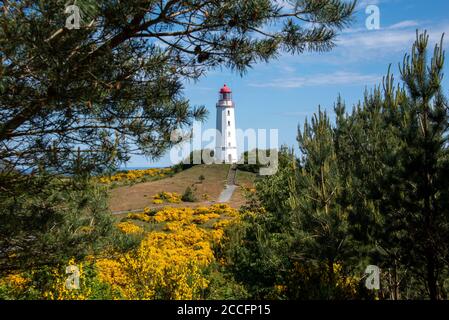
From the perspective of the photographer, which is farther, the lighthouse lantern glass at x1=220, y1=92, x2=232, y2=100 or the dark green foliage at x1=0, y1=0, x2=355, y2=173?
the lighthouse lantern glass at x1=220, y1=92, x2=232, y2=100

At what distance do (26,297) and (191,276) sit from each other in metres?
3.61

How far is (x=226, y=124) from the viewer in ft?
182

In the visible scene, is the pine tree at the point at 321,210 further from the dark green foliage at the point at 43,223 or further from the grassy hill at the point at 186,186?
the grassy hill at the point at 186,186

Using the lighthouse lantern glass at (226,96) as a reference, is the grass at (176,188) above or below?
below

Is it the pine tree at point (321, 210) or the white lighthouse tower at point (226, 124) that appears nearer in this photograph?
the pine tree at point (321, 210)

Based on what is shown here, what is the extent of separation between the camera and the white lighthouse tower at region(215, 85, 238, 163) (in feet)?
180

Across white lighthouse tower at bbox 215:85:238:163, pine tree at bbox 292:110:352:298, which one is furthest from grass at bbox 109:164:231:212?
pine tree at bbox 292:110:352:298

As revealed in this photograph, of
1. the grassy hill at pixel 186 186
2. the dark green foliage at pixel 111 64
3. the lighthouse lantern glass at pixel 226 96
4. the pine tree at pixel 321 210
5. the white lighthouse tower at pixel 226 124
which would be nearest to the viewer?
the dark green foliage at pixel 111 64

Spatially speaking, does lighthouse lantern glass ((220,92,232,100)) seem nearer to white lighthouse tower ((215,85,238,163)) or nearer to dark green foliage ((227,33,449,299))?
white lighthouse tower ((215,85,238,163))

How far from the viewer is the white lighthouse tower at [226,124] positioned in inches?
2157

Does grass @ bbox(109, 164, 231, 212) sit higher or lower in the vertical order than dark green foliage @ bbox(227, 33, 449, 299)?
higher

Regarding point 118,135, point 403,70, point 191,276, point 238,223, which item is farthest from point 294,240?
point 238,223

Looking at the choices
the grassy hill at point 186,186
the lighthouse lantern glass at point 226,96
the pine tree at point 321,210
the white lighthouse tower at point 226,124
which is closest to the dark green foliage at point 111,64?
the pine tree at point 321,210

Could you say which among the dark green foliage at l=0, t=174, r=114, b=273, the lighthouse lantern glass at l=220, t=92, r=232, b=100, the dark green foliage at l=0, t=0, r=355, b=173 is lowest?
the dark green foliage at l=0, t=174, r=114, b=273
